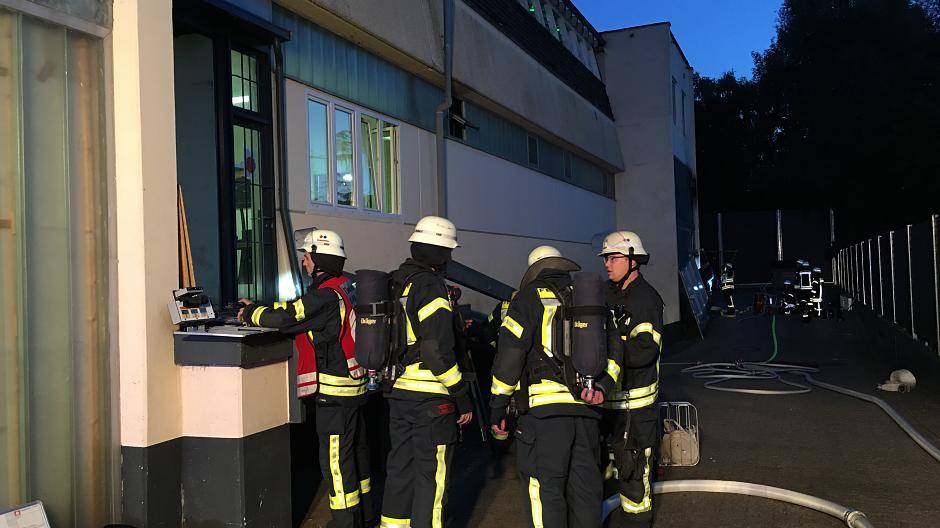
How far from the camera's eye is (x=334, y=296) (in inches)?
208

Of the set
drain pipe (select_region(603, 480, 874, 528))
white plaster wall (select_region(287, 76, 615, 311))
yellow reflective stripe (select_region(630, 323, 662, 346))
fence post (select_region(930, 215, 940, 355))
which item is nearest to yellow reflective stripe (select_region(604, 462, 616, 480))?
drain pipe (select_region(603, 480, 874, 528))

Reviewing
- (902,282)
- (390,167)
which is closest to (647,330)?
(390,167)

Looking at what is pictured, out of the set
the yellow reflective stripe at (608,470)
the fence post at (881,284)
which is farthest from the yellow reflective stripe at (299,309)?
the fence post at (881,284)

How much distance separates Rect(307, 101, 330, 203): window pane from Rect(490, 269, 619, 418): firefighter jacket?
4.31 meters

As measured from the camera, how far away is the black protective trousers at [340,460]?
5.23 metres

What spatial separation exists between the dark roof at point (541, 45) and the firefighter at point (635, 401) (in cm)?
829

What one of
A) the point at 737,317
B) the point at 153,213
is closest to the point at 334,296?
the point at 153,213

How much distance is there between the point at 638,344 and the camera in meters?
5.33

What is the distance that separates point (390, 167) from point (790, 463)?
5661mm

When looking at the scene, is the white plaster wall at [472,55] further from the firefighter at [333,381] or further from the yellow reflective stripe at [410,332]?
the yellow reflective stripe at [410,332]

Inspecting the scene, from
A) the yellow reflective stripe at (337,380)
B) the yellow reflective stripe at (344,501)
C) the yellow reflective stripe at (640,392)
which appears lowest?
the yellow reflective stripe at (344,501)

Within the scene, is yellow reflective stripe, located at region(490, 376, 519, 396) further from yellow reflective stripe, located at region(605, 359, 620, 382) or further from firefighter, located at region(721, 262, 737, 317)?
firefighter, located at region(721, 262, 737, 317)

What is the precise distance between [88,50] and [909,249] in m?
12.2

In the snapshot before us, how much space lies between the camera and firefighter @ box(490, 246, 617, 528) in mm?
4426
